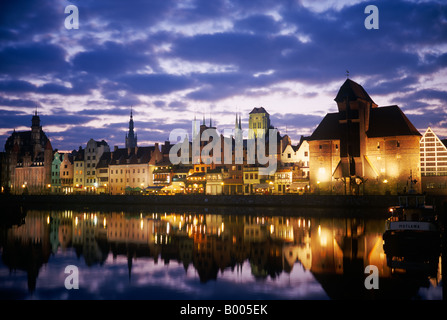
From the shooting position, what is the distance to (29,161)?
114125 mm

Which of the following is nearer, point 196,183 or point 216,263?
point 216,263

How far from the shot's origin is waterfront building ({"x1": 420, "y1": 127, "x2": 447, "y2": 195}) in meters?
65.7

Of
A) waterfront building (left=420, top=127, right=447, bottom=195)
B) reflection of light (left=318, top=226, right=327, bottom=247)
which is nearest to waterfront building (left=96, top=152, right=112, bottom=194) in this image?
waterfront building (left=420, top=127, right=447, bottom=195)

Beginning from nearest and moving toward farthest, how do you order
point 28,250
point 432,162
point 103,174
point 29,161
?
1. point 28,250
2. point 432,162
3. point 103,174
4. point 29,161

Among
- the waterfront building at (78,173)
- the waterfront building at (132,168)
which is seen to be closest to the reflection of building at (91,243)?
the waterfront building at (132,168)

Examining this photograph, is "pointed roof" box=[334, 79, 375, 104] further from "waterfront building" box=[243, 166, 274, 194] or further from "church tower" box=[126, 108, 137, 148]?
"church tower" box=[126, 108, 137, 148]

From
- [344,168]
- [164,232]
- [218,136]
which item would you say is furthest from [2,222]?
[218,136]

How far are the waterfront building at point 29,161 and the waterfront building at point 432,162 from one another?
8900cm

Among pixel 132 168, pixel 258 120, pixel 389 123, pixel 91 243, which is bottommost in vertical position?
pixel 91 243

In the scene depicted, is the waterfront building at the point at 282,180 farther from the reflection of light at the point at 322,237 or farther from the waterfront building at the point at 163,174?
the reflection of light at the point at 322,237

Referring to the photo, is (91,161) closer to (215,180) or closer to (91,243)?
(215,180)

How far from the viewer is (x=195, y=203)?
66.0m

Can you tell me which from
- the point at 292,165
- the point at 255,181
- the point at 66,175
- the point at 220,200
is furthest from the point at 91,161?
the point at 292,165

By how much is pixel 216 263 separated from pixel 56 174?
98036 mm
